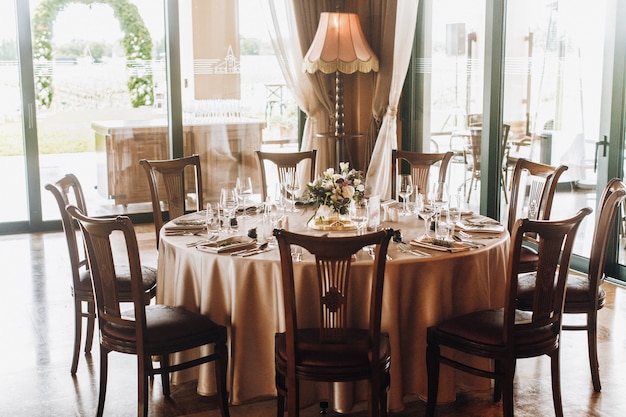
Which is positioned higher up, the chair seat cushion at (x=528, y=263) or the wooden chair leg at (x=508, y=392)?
the chair seat cushion at (x=528, y=263)

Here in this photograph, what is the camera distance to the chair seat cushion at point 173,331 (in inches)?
127

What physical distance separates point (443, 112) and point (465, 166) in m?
0.58

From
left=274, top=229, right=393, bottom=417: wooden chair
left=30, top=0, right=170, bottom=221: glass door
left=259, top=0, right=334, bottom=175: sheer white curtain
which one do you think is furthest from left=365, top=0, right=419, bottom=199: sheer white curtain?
left=274, top=229, right=393, bottom=417: wooden chair

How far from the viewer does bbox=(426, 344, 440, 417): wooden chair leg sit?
3.34 metres

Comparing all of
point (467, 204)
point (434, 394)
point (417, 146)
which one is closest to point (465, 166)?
point (467, 204)

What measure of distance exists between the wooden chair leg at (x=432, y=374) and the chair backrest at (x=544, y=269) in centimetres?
32

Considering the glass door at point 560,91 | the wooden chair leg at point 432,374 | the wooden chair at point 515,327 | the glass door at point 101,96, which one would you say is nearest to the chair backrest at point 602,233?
the wooden chair at point 515,327

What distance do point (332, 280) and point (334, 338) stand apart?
0.84ft

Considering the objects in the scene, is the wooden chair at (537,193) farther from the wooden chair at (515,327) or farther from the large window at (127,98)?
the large window at (127,98)

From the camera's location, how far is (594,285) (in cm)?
366

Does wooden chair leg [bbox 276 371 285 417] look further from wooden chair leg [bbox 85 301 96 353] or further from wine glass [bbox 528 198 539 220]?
wine glass [bbox 528 198 539 220]

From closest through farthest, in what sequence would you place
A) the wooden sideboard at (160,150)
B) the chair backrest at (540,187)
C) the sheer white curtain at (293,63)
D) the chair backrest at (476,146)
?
the chair backrest at (540,187) → the chair backrest at (476,146) → the sheer white curtain at (293,63) → the wooden sideboard at (160,150)

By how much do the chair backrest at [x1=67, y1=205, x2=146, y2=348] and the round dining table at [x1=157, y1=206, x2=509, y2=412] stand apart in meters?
0.36

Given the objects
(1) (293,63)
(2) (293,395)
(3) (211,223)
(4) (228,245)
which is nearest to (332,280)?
(2) (293,395)
